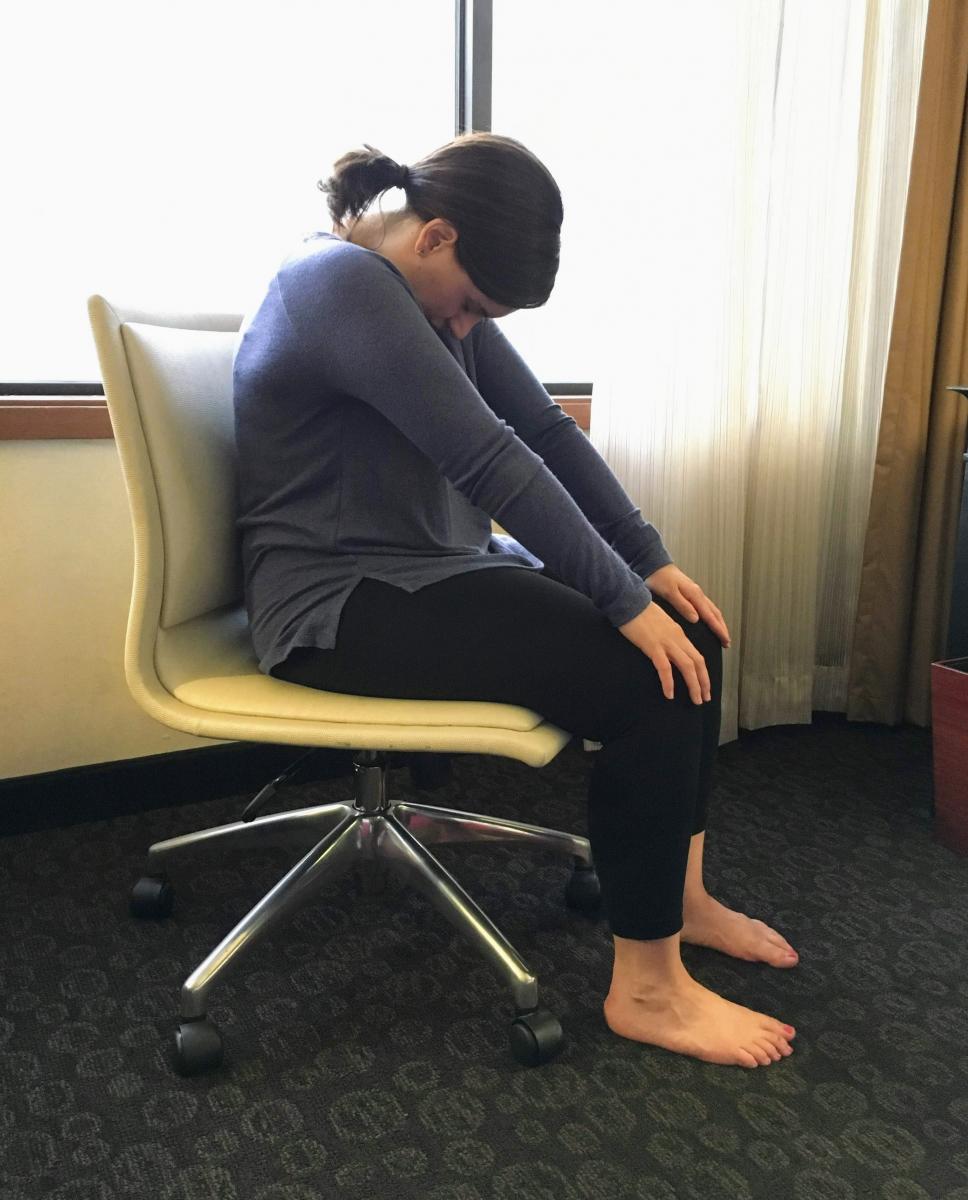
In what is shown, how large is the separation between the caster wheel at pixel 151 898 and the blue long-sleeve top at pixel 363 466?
1.51 feet

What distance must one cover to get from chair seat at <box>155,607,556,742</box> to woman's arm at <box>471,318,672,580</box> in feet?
1.26

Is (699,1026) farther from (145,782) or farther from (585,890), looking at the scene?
(145,782)

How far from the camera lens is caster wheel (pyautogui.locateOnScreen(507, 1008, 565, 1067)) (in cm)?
120

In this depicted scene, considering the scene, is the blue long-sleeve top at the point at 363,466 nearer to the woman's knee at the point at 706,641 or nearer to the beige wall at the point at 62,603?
the woman's knee at the point at 706,641

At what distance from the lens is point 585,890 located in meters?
1.54

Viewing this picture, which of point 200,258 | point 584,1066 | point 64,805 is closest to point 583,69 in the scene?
point 200,258

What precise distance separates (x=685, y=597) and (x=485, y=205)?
1.75 ft

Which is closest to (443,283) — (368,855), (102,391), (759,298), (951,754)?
(368,855)

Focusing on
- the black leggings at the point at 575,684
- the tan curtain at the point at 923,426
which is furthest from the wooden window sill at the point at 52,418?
the tan curtain at the point at 923,426

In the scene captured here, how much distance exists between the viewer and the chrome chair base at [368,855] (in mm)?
1221

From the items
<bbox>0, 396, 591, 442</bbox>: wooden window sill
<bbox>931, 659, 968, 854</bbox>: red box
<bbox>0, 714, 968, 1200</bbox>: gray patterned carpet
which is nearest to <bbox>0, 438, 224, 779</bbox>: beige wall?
<bbox>0, 396, 591, 442</bbox>: wooden window sill

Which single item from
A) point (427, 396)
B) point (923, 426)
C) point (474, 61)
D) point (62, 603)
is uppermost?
point (474, 61)

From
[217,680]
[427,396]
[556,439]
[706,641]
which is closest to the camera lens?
[427,396]

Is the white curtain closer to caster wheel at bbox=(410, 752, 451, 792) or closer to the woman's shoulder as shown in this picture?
caster wheel at bbox=(410, 752, 451, 792)
